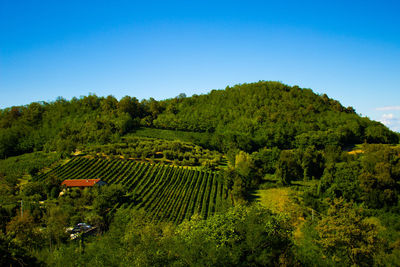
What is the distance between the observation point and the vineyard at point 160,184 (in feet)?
127

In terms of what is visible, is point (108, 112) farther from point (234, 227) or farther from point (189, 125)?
point (234, 227)

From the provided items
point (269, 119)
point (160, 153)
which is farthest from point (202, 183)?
point (269, 119)

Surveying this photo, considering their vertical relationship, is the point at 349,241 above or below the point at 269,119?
below

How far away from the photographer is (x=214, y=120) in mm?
97250

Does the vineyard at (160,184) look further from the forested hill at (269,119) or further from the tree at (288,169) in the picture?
the forested hill at (269,119)

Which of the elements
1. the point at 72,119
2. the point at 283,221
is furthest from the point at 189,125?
the point at 283,221

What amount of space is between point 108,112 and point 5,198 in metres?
58.5

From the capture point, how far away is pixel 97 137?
79875 mm

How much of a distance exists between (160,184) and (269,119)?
54.8 metres

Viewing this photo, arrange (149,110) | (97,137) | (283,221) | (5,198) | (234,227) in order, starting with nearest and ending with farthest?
(234,227)
(283,221)
(5,198)
(97,137)
(149,110)

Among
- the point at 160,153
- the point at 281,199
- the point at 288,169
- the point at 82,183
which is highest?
the point at 160,153

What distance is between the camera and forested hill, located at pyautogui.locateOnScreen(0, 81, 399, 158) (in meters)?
78.7

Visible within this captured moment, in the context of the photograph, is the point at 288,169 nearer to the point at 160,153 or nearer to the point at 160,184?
the point at 160,184

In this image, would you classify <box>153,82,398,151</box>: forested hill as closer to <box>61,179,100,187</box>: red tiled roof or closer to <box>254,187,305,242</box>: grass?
<box>254,187,305,242</box>: grass
